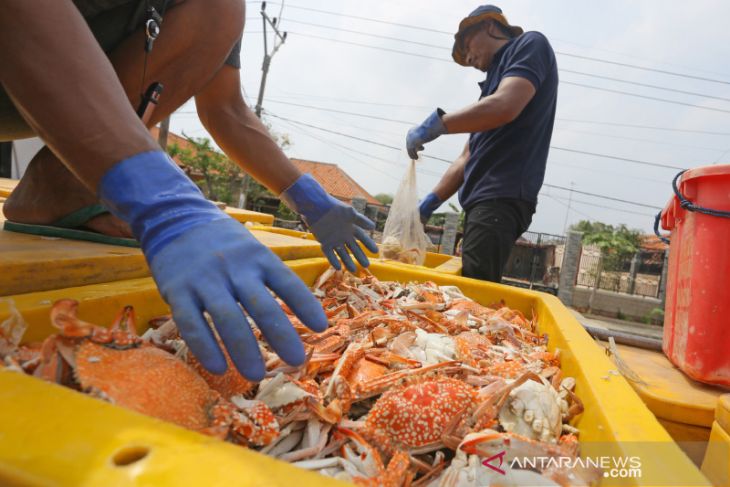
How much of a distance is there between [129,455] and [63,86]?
0.74 m

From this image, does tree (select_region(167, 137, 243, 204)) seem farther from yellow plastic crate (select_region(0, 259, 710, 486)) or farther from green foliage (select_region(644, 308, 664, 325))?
yellow plastic crate (select_region(0, 259, 710, 486))

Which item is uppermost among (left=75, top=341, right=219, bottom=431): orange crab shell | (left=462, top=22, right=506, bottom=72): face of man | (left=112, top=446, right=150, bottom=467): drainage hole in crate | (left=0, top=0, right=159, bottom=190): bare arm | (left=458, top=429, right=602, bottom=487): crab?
(left=462, top=22, right=506, bottom=72): face of man

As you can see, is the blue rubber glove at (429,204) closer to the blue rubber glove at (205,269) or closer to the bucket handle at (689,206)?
the bucket handle at (689,206)

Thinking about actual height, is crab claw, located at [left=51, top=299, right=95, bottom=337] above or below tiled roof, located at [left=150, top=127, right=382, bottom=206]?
below

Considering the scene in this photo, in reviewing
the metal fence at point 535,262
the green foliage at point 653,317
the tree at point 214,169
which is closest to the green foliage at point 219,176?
the tree at point 214,169

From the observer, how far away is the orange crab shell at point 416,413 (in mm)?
865

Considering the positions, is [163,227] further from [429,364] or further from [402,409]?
[429,364]

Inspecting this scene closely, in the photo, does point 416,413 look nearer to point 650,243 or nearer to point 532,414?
point 532,414

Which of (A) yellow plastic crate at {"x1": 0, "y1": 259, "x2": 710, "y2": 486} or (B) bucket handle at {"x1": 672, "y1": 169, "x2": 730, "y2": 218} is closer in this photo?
(A) yellow plastic crate at {"x1": 0, "y1": 259, "x2": 710, "y2": 486}

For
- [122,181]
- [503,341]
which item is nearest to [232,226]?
[122,181]

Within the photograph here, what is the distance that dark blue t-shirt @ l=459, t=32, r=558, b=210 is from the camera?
2.94m

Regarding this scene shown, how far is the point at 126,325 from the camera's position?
962 mm

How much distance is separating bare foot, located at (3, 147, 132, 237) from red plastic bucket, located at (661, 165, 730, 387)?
2458mm

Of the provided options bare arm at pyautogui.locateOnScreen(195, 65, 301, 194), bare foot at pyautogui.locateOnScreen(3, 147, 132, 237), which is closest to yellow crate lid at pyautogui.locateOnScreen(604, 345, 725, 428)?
bare arm at pyautogui.locateOnScreen(195, 65, 301, 194)
